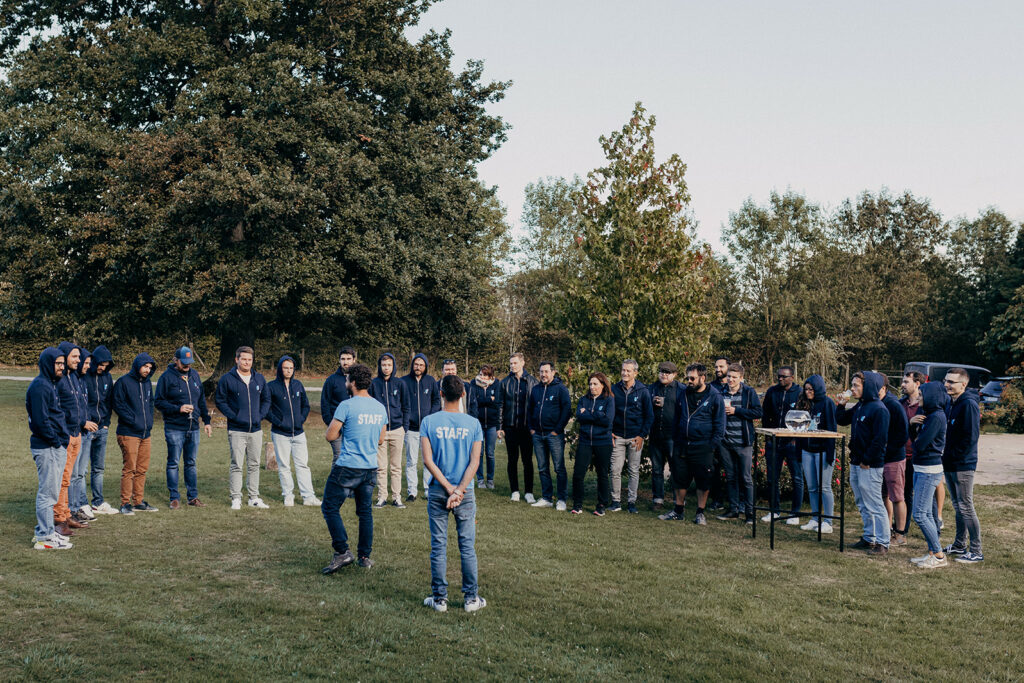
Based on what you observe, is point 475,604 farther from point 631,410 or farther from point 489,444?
point 489,444

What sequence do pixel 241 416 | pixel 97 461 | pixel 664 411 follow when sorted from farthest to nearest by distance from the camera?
1. pixel 664 411
2. pixel 241 416
3. pixel 97 461

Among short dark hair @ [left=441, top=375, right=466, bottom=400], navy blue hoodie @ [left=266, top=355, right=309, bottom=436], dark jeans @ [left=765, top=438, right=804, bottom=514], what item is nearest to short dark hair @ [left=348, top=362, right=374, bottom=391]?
short dark hair @ [left=441, top=375, right=466, bottom=400]

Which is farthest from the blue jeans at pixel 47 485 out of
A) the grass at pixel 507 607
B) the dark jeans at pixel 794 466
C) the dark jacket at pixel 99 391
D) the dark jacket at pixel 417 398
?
the dark jeans at pixel 794 466

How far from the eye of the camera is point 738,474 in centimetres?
1014

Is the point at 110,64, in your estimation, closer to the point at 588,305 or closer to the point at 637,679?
the point at 588,305

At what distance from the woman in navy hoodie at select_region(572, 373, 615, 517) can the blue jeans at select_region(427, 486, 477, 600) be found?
4.04 m

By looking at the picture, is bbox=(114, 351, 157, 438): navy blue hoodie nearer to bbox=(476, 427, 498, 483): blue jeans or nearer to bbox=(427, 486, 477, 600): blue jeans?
bbox=(476, 427, 498, 483): blue jeans

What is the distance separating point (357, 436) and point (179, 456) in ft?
14.8

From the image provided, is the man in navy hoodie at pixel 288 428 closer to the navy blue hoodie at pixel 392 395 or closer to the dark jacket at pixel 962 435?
the navy blue hoodie at pixel 392 395

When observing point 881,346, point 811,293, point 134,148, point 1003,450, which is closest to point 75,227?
point 134,148

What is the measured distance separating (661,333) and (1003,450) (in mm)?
11950

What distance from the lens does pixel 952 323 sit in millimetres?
40875

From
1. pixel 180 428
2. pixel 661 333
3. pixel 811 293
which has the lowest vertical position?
pixel 180 428

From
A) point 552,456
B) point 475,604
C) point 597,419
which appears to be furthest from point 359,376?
point 552,456
